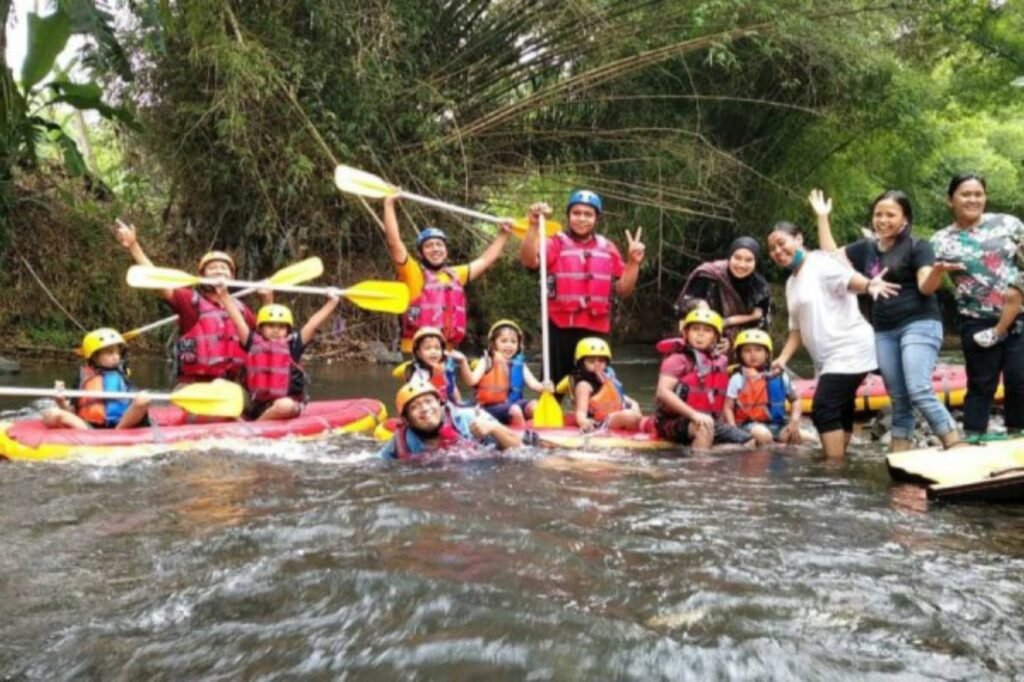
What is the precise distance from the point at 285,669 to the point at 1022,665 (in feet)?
5.60

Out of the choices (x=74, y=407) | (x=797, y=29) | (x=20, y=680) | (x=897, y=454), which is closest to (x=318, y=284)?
(x=74, y=407)

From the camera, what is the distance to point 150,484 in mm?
4441

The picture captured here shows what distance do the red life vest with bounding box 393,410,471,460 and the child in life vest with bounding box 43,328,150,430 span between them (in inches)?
63.0

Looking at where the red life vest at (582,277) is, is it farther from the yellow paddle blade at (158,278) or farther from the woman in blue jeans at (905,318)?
the yellow paddle blade at (158,278)

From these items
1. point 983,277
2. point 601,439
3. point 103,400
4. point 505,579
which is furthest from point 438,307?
point 505,579

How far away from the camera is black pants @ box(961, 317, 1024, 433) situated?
449 centimetres

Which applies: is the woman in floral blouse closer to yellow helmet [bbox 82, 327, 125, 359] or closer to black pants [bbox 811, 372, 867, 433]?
black pants [bbox 811, 372, 867, 433]

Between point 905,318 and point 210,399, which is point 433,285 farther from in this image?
point 905,318

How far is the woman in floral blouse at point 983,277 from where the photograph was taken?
4.46 metres

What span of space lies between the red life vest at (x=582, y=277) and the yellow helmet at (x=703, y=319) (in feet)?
2.47

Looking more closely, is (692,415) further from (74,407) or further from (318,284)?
(318,284)

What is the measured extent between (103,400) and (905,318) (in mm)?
4648

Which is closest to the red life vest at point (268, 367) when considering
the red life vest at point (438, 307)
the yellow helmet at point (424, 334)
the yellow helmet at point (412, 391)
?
the red life vest at point (438, 307)

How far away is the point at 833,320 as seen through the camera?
4.81m
